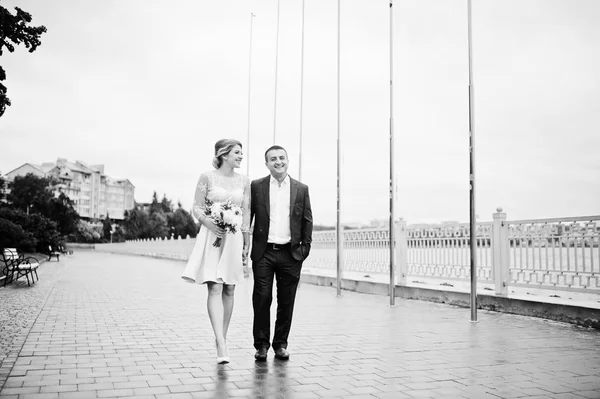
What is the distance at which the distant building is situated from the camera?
117 meters

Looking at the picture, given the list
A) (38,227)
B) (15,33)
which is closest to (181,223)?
(38,227)

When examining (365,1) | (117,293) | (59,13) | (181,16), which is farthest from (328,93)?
(117,293)

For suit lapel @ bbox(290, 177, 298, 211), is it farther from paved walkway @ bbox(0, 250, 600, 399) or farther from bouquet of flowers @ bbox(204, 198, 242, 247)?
paved walkway @ bbox(0, 250, 600, 399)

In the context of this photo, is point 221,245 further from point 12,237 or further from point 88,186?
point 88,186

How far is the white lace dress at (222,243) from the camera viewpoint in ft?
17.5

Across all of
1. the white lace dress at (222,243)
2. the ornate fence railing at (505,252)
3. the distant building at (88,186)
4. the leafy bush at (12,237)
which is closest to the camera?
the white lace dress at (222,243)

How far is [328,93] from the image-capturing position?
18.8 metres

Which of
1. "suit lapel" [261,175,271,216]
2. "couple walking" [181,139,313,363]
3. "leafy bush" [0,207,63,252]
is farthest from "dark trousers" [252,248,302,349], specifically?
"leafy bush" [0,207,63,252]

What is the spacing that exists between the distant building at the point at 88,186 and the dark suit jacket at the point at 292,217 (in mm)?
114311

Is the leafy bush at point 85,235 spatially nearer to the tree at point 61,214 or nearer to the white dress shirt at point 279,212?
the tree at point 61,214

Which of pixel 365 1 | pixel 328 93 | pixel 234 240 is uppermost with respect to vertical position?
pixel 365 1

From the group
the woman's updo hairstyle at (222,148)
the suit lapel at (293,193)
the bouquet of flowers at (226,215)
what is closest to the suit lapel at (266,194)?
the suit lapel at (293,193)

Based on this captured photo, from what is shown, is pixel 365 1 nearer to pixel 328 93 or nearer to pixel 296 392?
pixel 328 93

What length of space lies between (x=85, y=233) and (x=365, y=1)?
9984 centimetres
